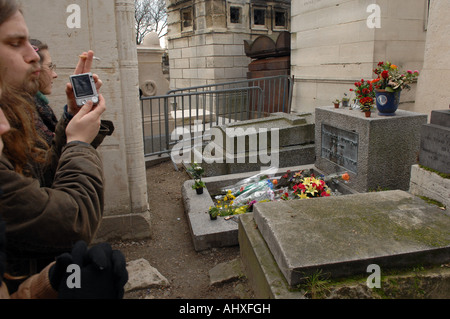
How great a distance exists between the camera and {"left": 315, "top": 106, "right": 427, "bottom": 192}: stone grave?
14.6ft

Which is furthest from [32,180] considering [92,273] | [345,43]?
[345,43]

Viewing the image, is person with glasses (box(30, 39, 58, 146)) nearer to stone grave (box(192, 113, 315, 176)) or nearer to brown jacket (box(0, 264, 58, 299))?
brown jacket (box(0, 264, 58, 299))

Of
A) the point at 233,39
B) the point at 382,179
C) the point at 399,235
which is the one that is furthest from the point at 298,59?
the point at 399,235

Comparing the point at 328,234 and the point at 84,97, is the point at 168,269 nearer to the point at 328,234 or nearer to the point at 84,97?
the point at 328,234

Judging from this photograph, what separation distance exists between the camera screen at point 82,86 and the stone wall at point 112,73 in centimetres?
225

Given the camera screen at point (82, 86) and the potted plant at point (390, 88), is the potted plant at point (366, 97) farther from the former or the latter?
the camera screen at point (82, 86)

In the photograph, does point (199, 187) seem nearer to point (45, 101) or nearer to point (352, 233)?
point (352, 233)

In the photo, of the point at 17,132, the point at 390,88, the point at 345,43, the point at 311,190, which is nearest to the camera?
the point at 17,132

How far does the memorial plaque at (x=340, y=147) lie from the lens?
15.7 feet

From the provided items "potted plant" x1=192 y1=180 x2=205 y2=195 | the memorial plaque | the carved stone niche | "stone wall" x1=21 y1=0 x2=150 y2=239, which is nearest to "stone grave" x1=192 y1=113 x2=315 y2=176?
the memorial plaque

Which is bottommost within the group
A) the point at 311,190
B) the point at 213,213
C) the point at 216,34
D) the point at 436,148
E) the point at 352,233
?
the point at 213,213

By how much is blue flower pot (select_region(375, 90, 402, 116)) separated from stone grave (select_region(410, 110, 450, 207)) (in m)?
0.92

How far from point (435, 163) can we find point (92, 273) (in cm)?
344

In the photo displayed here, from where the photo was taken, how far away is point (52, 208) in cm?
118
